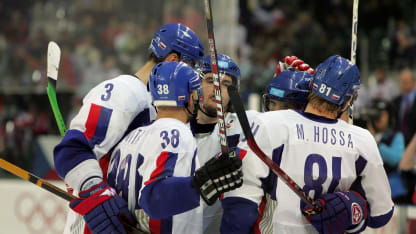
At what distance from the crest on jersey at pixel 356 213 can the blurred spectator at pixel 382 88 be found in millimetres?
5911

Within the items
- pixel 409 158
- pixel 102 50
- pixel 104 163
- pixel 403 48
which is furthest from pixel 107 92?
pixel 403 48

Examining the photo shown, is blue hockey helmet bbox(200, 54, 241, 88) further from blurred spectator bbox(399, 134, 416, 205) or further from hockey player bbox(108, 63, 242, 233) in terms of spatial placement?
blurred spectator bbox(399, 134, 416, 205)

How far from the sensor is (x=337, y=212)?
8.44 feet

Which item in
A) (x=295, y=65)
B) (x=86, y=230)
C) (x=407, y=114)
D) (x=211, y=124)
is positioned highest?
(x=295, y=65)

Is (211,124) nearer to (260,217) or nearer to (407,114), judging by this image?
(260,217)

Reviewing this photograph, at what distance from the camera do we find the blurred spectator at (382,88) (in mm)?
8375

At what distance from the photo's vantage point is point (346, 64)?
107 inches

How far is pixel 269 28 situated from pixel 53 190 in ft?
28.1

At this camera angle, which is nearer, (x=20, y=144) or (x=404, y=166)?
(x=404, y=166)

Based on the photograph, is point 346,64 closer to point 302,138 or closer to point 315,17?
point 302,138

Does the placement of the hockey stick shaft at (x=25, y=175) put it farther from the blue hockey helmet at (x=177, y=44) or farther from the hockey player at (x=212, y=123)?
the blue hockey helmet at (x=177, y=44)

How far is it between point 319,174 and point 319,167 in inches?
1.3

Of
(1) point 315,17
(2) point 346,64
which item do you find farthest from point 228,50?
(2) point 346,64

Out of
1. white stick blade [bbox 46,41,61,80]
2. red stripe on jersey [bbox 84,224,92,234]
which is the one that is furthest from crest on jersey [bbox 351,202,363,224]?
white stick blade [bbox 46,41,61,80]
